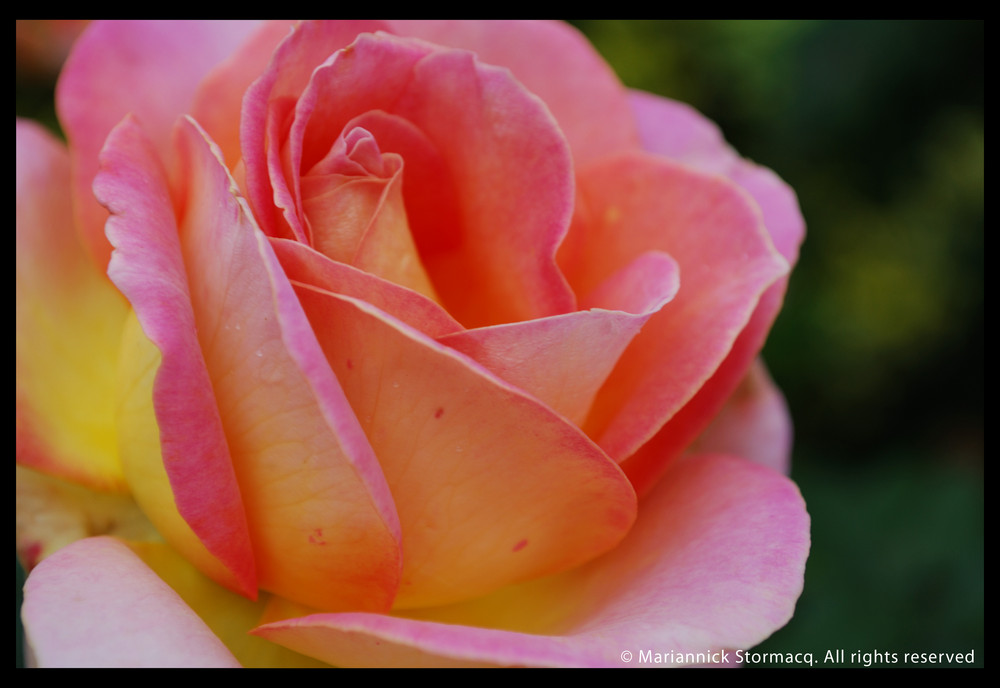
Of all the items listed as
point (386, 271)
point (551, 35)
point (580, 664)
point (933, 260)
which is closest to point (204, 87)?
point (386, 271)

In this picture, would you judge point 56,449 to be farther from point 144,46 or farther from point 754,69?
point 754,69

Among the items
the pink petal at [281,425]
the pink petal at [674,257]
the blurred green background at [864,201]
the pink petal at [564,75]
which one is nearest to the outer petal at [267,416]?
the pink petal at [281,425]

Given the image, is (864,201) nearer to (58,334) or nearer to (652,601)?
(652,601)

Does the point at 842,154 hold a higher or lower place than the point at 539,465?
lower

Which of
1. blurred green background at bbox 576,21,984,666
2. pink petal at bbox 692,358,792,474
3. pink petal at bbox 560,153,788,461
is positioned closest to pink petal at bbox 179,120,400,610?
pink petal at bbox 560,153,788,461

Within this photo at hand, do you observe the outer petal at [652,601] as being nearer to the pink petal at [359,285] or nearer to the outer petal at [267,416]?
the outer petal at [267,416]

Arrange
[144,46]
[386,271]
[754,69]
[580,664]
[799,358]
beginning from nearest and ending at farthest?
1. [580,664]
2. [386,271]
3. [144,46]
4. [754,69]
5. [799,358]

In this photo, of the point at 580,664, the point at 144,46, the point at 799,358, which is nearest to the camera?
the point at 580,664
